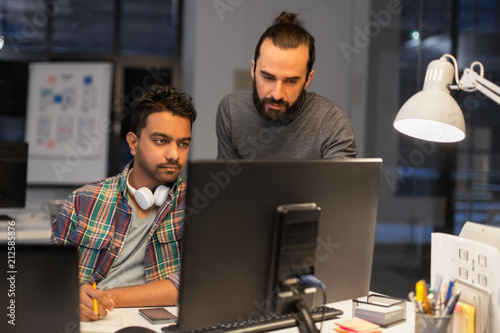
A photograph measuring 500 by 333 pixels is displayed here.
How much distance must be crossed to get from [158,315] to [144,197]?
370 millimetres

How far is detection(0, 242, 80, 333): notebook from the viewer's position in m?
1.03

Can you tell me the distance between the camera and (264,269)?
1.03 metres

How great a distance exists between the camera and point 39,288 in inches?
41.2

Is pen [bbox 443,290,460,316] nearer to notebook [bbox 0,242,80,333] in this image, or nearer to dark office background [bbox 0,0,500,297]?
notebook [bbox 0,242,80,333]

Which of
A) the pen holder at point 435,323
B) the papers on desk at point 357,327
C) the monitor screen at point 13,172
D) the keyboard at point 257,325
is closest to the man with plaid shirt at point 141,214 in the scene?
the keyboard at point 257,325

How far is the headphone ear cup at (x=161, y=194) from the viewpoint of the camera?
1.66m

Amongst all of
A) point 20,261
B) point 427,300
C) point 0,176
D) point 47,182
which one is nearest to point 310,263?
point 427,300

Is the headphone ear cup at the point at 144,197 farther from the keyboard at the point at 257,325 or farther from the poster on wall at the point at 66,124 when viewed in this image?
the poster on wall at the point at 66,124

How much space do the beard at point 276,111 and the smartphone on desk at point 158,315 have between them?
2.39ft

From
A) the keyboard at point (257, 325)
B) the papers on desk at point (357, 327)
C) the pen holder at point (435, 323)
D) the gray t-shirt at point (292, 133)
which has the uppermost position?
the gray t-shirt at point (292, 133)

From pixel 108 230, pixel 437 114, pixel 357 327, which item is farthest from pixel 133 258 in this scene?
pixel 437 114

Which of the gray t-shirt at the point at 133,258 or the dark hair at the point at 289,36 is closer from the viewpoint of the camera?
the gray t-shirt at the point at 133,258

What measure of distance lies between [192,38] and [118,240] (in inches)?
134

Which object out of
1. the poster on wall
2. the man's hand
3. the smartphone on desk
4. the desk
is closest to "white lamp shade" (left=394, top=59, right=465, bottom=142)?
the desk
